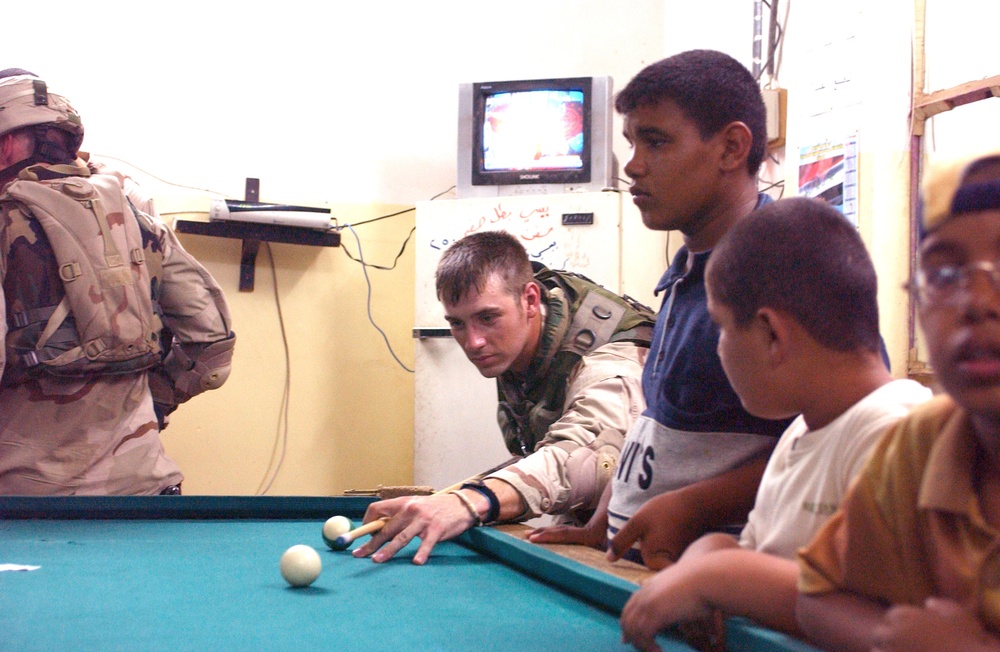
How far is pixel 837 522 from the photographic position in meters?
0.85

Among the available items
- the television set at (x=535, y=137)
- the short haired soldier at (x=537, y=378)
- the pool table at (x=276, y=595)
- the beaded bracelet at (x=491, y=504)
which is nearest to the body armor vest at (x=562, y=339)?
the short haired soldier at (x=537, y=378)

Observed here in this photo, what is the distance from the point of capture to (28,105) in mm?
2568

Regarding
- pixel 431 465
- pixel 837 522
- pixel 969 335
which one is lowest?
pixel 431 465

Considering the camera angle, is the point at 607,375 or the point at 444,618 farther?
the point at 607,375

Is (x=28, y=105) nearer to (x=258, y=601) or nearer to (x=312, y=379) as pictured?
(x=258, y=601)

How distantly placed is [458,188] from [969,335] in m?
3.55

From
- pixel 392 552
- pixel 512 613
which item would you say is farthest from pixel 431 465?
pixel 512 613

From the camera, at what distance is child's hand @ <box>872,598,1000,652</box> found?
2.23 ft

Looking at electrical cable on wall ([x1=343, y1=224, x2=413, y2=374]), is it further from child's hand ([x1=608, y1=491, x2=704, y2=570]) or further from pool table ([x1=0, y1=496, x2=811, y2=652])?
child's hand ([x1=608, y1=491, x2=704, y2=570])

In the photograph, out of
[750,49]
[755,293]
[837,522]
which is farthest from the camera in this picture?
[750,49]

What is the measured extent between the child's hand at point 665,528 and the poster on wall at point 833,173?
1623 millimetres

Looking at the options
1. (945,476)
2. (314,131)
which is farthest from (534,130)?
(945,476)

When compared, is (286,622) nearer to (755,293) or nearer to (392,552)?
(392,552)

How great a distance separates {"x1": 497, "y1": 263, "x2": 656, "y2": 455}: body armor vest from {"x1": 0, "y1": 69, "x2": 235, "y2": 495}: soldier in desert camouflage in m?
1.00
